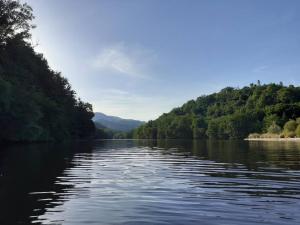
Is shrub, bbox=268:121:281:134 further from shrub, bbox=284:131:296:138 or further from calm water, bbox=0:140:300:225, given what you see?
calm water, bbox=0:140:300:225

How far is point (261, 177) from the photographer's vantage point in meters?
22.6

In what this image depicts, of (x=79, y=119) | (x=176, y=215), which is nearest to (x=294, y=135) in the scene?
(x=79, y=119)

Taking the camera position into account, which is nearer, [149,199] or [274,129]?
[149,199]

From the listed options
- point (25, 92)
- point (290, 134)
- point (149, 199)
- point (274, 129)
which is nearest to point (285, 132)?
point (290, 134)

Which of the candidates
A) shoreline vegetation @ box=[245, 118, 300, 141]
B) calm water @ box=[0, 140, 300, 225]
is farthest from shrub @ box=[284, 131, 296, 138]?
calm water @ box=[0, 140, 300, 225]

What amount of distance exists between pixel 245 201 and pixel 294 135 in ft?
467

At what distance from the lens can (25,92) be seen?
82000 mm

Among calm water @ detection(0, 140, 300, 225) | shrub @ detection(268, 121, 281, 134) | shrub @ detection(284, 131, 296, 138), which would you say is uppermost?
shrub @ detection(268, 121, 281, 134)

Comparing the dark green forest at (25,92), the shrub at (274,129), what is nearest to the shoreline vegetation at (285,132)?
the shrub at (274,129)

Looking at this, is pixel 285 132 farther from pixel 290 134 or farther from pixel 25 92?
pixel 25 92

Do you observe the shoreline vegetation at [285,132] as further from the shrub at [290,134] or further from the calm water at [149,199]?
the calm water at [149,199]

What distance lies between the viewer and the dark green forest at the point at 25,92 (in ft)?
247

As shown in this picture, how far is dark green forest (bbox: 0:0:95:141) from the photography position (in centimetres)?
7531

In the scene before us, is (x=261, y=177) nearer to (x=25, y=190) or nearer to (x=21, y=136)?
(x=25, y=190)
